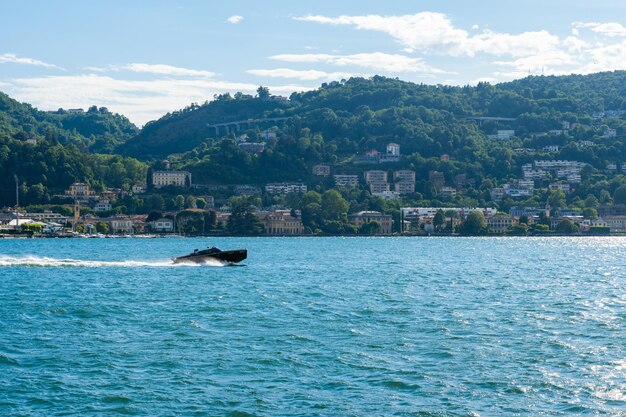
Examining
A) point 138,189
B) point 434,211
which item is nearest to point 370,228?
point 434,211

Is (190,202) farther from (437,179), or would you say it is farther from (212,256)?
(212,256)

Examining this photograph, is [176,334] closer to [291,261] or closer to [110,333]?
[110,333]

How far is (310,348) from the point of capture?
2756cm

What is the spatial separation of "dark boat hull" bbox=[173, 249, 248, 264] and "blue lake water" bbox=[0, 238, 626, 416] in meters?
11.8

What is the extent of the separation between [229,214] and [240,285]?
10692 centimetres

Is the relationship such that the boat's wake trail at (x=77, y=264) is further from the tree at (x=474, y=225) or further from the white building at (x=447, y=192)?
the white building at (x=447, y=192)

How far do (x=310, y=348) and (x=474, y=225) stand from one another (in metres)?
127

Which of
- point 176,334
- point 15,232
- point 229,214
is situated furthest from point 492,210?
point 176,334

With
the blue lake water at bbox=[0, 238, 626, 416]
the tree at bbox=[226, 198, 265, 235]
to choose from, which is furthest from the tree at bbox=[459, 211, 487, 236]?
the blue lake water at bbox=[0, 238, 626, 416]

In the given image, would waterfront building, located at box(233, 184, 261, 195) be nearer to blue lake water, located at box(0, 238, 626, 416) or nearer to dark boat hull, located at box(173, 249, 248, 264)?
dark boat hull, located at box(173, 249, 248, 264)

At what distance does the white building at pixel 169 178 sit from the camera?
180 m

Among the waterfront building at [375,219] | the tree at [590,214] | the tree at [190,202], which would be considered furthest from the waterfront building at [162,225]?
the tree at [590,214]

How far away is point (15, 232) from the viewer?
134 meters

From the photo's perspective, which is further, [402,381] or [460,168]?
[460,168]
